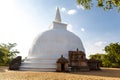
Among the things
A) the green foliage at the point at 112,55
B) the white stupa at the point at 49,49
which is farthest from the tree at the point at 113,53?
the white stupa at the point at 49,49

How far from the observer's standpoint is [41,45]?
3162 cm

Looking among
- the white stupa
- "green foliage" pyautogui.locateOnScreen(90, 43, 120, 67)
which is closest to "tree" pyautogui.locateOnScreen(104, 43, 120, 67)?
"green foliage" pyautogui.locateOnScreen(90, 43, 120, 67)

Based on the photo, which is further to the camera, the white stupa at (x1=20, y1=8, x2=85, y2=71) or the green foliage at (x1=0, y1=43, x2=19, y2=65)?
the green foliage at (x1=0, y1=43, x2=19, y2=65)

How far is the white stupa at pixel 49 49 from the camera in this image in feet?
95.1


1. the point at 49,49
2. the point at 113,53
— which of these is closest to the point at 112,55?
the point at 113,53

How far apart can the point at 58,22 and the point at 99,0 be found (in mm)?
24672

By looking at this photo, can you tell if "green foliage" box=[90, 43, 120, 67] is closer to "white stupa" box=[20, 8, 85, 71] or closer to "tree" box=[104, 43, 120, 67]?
"tree" box=[104, 43, 120, 67]

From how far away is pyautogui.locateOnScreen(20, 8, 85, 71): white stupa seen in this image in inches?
1142

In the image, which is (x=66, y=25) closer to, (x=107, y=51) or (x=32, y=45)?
(x=32, y=45)

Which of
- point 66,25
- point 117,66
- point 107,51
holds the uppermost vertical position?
point 66,25

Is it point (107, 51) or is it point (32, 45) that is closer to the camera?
point (32, 45)

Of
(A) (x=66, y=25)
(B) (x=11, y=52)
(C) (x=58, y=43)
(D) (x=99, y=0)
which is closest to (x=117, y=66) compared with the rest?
(A) (x=66, y=25)

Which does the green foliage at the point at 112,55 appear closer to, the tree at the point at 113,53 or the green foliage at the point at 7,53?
the tree at the point at 113,53

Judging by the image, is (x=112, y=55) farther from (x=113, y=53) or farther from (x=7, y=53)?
(x=7, y=53)
